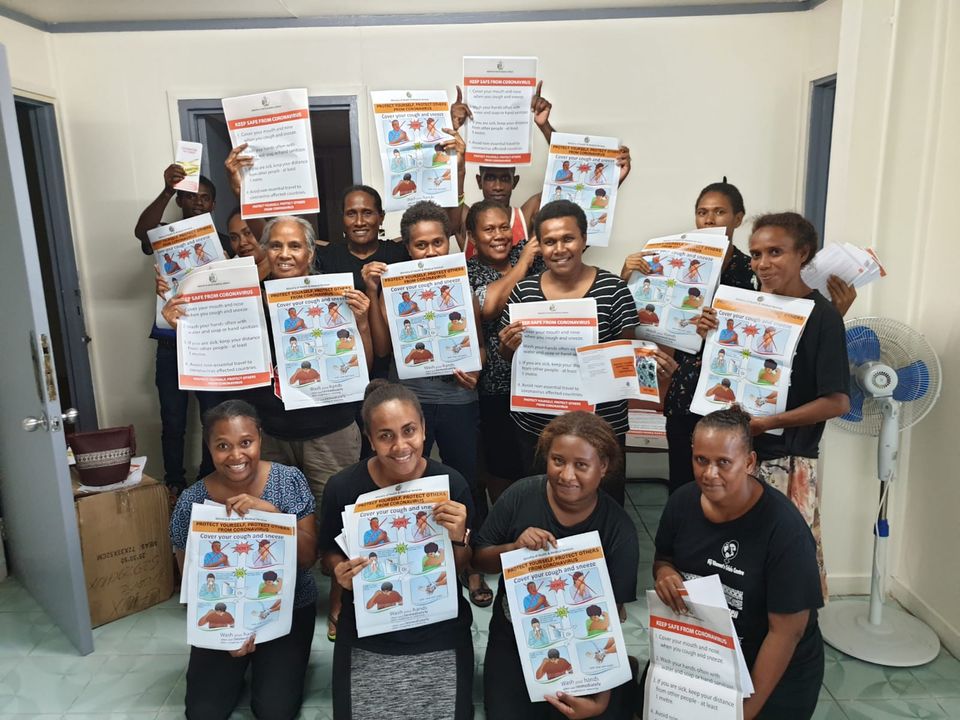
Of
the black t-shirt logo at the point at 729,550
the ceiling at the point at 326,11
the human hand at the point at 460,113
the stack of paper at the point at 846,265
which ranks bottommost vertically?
the black t-shirt logo at the point at 729,550

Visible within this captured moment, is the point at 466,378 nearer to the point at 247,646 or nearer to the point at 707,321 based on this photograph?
the point at 707,321

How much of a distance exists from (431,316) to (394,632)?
1138mm

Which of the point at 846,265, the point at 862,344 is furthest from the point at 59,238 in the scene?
the point at 862,344

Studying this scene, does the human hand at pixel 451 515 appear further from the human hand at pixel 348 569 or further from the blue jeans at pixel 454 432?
the blue jeans at pixel 454 432

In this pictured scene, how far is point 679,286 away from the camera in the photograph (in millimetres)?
2607

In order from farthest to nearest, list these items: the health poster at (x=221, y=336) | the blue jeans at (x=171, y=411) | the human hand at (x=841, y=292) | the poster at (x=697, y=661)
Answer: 1. the blue jeans at (x=171, y=411)
2. the health poster at (x=221, y=336)
3. the human hand at (x=841, y=292)
4. the poster at (x=697, y=661)


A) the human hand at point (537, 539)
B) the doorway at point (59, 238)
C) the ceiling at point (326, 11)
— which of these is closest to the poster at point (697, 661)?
the human hand at point (537, 539)

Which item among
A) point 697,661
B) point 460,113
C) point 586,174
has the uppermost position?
point 460,113

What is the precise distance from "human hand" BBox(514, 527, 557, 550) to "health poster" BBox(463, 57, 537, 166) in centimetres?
193

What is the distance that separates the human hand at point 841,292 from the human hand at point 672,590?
45.4 inches

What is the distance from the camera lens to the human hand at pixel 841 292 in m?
2.44

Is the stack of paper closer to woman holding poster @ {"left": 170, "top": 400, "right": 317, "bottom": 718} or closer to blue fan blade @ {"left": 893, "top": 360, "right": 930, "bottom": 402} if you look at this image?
blue fan blade @ {"left": 893, "top": 360, "right": 930, "bottom": 402}

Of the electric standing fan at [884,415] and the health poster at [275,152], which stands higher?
the health poster at [275,152]

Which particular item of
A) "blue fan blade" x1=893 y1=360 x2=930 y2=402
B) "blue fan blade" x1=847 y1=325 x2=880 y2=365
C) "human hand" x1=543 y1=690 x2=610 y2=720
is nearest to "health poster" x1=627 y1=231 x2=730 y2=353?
"blue fan blade" x1=847 y1=325 x2=880 y2=365
